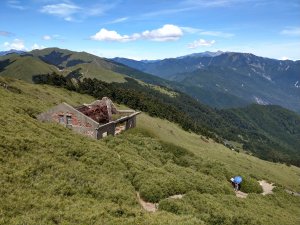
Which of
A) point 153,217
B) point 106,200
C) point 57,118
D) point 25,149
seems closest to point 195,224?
point 153,217

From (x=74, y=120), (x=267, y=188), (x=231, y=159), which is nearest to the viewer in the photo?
(x=267, y=188)

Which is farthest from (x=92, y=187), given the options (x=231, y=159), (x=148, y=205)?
(x=231, y=159)

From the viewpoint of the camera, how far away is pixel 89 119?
2104 inches

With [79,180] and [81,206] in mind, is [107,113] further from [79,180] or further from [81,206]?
[81,206]

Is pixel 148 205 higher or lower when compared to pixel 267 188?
higher

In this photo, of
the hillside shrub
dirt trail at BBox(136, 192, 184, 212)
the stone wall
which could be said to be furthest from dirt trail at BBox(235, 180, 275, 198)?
the stone wall

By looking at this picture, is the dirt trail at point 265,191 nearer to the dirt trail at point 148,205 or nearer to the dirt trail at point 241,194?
the dirt trail at point 241,194

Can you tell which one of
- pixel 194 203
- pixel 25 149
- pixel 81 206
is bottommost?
pixel 194 203

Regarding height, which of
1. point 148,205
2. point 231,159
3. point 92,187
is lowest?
point 231,159

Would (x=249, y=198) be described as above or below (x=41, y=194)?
below

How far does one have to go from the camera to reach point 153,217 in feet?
80.9

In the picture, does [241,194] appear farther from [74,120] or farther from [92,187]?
[74,120]

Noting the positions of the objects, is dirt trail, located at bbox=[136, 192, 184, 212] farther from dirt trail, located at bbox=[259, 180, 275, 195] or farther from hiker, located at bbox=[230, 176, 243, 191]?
dirt trail, located at bbox=[259, 180, 275, 195]

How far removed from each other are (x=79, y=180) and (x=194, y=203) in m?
10.0
